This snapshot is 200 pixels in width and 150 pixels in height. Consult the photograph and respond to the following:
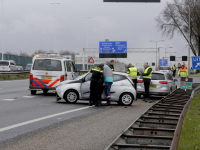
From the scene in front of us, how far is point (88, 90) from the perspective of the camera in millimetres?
17984

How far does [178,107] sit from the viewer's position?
45.6 ft

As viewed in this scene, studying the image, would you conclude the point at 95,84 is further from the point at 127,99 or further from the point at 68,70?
the point at 68,70

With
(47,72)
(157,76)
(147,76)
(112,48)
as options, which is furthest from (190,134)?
(112,48)

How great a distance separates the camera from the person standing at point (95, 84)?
17.2 meters

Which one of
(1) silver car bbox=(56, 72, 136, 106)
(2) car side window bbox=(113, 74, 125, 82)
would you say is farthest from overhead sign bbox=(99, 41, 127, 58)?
(1) silver car bbox=(56, 72, 136, 106)

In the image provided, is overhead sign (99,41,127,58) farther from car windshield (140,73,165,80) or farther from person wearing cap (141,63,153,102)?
person wearing cap (141,63,153,102)

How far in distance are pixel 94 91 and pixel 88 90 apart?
30.6 inches

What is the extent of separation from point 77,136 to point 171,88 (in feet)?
44.9

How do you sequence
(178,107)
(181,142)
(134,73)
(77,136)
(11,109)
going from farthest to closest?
(134,73), (11,109), (178,107), (77,136), (181,142)

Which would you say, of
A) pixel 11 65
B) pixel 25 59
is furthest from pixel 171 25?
pixel 11 65

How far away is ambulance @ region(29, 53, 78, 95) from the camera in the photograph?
72.3ft

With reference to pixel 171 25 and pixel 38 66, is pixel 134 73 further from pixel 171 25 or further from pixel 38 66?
pixel 171 25

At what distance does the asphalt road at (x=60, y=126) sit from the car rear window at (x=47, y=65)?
5821 millimetres

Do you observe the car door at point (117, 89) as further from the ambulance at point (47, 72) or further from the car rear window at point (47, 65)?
the car rear window at point (47, 65)
